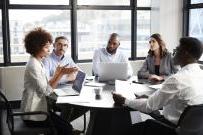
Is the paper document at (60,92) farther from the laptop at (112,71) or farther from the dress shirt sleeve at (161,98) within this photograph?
the dress shirt sleeve at (161,98)

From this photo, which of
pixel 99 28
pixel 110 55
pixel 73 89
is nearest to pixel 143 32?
pixel 99 28

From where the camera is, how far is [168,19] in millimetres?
5414

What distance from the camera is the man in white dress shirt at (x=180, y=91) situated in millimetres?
2061

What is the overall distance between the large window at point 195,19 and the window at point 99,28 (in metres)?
1.07

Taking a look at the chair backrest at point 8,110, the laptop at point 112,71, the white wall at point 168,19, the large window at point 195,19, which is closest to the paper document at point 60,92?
the chair backrest at point 8,110

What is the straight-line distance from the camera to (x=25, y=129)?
238cm

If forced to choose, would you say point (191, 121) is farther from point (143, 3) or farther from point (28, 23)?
point (143, 3)

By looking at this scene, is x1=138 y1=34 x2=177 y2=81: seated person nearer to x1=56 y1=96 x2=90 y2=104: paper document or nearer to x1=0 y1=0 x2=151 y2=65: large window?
x1=56 y1=96 x2=90 y2=104: paper document

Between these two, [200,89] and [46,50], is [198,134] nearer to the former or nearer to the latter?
[200,89]

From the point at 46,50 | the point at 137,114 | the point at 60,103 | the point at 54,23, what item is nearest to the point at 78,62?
the point at 54,23

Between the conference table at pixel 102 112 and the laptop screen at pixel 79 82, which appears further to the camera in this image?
the laptop screen at pixel 79 82

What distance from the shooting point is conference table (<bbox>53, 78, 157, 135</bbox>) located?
2.39 meters

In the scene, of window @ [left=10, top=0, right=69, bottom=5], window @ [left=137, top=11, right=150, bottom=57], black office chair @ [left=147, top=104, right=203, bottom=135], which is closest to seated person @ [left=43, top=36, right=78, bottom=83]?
window @ [left=10, top=0, right=69, bottom=5]

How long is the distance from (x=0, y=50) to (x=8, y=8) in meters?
0.68
